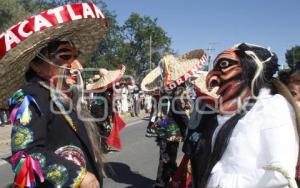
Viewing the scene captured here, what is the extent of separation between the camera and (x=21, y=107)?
2.21 metres

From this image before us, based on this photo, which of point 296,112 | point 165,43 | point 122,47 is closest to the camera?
point 296,112

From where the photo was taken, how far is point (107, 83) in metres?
10.2

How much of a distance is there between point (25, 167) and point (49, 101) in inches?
15.3

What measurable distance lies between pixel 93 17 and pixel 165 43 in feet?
222

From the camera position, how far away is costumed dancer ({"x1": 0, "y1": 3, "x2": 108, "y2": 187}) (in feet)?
7.02

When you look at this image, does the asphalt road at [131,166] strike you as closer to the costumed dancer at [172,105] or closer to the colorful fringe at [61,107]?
the costumed dancer at [172,105]

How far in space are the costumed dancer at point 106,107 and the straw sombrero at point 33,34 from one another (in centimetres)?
716

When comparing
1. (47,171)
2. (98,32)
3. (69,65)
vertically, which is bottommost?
(47,171)

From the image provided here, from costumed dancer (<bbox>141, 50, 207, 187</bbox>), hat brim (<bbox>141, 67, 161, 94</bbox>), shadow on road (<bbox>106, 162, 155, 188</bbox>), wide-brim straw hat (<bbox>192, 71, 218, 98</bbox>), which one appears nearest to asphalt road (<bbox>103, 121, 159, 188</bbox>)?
shadow on road (<bbox>106, 162, 155, 188</bbox>)

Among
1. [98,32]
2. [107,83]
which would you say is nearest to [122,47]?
[107,83]

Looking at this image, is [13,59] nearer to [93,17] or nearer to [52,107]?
[52,107]

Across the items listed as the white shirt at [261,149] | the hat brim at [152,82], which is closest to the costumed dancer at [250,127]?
the white shirt at [261,149]

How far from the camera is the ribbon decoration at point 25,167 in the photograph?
2098mm

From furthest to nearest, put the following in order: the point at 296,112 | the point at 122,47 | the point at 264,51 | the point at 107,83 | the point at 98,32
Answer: the point at 122,47 < the point at 107,83 < the point at 98,32 < the point at 264,51 < the point at 296,112
